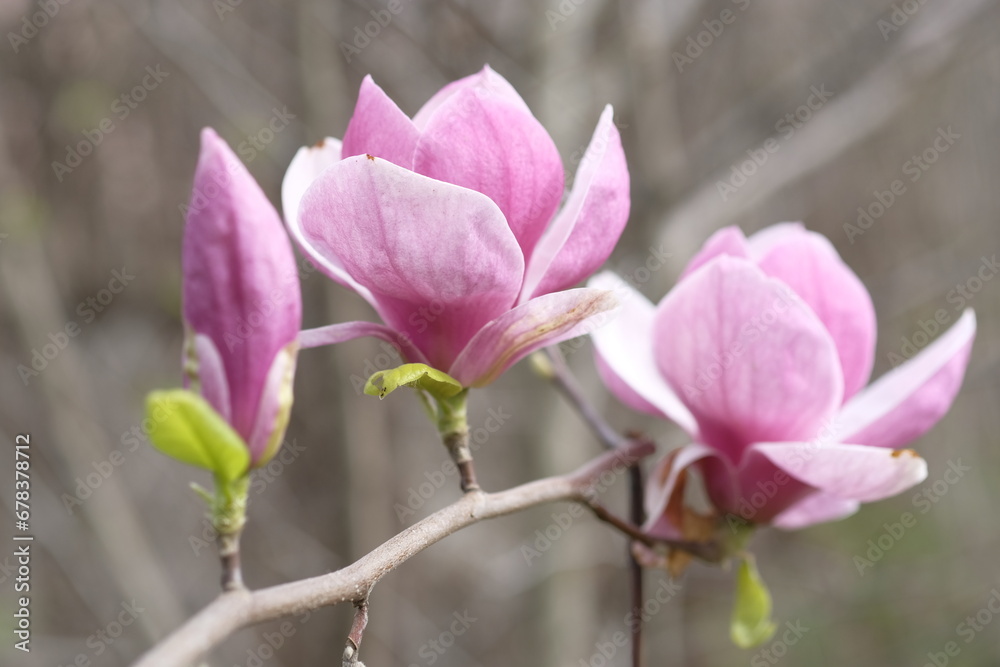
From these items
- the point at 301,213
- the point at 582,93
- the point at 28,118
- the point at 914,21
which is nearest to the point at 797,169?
the point at 914,21

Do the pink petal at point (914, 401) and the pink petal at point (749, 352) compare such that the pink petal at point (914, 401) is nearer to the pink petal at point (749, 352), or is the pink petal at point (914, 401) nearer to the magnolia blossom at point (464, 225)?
the pink petal at point (749, 352)

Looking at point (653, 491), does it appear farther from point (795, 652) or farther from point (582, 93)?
point (795, 652)

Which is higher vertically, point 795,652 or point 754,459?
point 754,459
